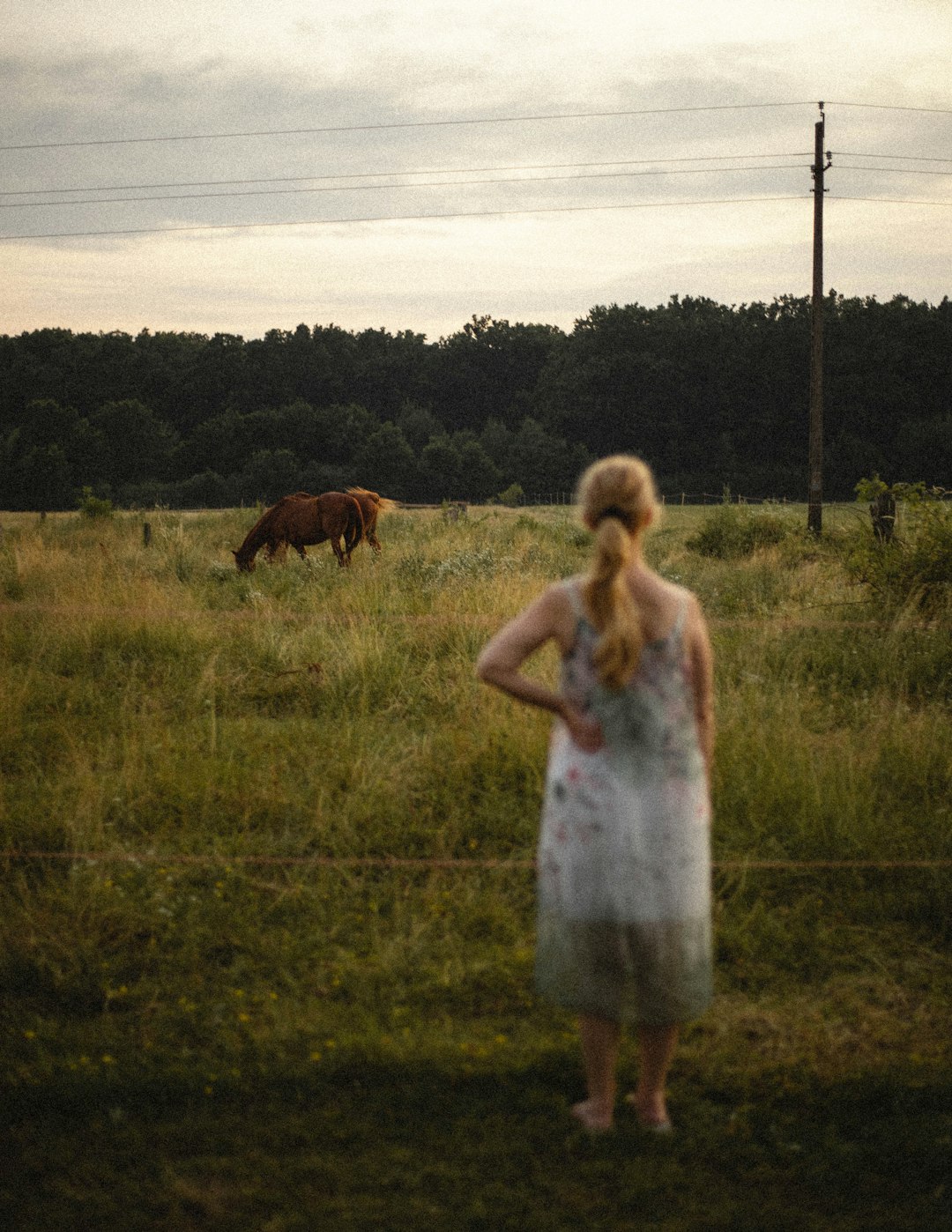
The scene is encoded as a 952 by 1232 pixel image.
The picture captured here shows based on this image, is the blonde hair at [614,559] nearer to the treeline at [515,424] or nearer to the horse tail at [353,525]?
the horse tail at [353,525]

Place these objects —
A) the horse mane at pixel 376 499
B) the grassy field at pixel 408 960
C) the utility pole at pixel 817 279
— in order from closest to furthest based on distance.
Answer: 1. the grassy field at pixel 408 960
2. the horse mane at pixel 376 499
3. the utility pole at pixel 817 279

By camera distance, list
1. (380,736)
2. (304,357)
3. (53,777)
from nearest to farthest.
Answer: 1. (53,777)
2. (380,736)
3. (304,357)

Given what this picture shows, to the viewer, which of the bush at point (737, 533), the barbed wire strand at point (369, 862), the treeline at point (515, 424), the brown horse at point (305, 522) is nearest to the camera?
the barbed wire strand at point (369, 862)

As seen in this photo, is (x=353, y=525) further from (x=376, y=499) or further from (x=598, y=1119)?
(x=598, y=1119)

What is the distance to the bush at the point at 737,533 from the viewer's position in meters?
17.1

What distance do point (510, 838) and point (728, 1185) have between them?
2205mm

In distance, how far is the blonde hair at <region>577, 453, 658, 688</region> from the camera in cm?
250

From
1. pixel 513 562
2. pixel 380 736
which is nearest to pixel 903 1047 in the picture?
pixel 380 736

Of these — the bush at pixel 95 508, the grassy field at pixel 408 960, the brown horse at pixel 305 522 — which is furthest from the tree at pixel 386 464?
the grassy field at pixel 408 960

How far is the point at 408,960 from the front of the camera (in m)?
3.87

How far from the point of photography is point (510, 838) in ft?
15.9

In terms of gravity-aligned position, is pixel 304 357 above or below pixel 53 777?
above

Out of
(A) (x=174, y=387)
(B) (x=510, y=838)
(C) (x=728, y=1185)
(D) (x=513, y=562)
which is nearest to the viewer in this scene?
(C) (x=728, y=1185)

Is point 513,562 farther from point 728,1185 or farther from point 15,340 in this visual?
point 15,340
